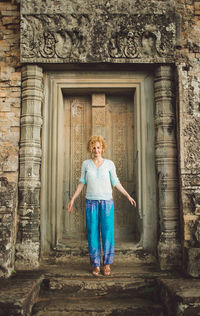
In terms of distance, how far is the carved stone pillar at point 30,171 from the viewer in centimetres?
390

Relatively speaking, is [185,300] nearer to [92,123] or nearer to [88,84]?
[92,123]

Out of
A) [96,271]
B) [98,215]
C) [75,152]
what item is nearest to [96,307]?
[96,271]

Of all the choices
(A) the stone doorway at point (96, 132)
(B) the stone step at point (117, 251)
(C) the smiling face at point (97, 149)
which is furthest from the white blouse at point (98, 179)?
(B) the stone step at point (117, 251)

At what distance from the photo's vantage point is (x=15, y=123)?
4152 millimetres

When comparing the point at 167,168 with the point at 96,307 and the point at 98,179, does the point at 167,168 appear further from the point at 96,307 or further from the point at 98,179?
the point at 96,307

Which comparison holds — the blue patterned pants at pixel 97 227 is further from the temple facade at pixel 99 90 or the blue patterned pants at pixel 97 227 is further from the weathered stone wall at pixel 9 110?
the weathered stone wall at pixel 9 110

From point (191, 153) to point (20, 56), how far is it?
Answer: 285cm

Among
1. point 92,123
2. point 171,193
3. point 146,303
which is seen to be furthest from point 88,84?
point 146,303

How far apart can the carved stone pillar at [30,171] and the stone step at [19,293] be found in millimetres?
337

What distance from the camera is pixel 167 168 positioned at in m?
4.05

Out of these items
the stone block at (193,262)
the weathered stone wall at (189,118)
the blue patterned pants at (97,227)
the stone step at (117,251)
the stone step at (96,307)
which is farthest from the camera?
the stone step at (117,251)

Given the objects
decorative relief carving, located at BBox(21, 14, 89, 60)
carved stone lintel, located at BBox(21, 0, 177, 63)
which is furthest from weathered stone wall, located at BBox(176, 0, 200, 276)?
decorative relief carving, located at BBox(21, 14, 89, 60)

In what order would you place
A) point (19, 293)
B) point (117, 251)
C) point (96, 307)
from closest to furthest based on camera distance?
point (19, 293) → point (96, 307) → point (117, 251)

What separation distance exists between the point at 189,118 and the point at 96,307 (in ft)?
8.96
